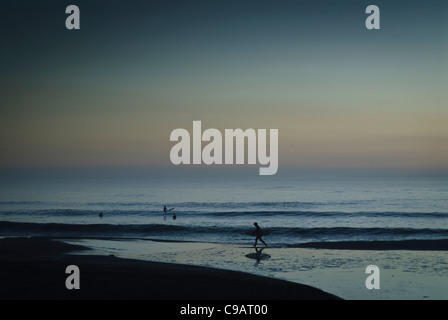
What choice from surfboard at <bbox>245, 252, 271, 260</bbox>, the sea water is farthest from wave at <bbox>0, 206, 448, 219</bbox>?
surfboard at <bbox>245, 252, 271, 260</bbox>

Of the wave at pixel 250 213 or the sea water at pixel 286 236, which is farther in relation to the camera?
the wave at pixel 250 213

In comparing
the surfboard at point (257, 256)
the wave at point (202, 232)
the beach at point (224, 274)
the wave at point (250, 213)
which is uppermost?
→ the beach at point (224, 274)

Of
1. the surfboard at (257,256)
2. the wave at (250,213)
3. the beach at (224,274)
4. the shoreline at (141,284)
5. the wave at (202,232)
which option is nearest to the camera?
the shoreline at (141,284)

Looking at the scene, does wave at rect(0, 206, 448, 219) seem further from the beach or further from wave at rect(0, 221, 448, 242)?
the beach

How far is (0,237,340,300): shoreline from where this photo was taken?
11.4 metres

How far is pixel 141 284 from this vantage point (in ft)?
41.6

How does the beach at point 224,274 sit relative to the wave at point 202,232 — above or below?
above

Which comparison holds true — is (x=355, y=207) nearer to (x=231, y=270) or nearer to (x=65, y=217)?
(x=65, y=217)

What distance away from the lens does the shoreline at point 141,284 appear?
11414mm

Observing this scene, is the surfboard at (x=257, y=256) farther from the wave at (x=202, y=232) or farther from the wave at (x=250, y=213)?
the wave at (x=250, y=213)

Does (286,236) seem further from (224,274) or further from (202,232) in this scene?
(224,274)

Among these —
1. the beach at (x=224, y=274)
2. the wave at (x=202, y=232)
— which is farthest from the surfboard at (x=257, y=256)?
the wave at (x=202, y=232)
